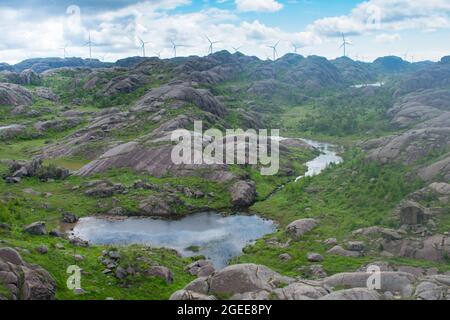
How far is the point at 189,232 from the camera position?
7381cm

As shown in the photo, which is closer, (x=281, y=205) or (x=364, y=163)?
(x=281, y=205)

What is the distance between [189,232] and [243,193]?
19.9 m

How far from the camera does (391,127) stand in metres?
169

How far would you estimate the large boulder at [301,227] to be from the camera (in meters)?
68.4

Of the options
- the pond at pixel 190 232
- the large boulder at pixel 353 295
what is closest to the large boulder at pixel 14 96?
the pond at pixel 190 232

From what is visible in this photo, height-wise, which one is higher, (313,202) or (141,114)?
(141,114)

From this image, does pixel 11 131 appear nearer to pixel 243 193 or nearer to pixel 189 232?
pixel 243 193

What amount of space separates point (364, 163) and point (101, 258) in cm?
6041

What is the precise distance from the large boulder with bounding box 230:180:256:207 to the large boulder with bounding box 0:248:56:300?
50.4 metres

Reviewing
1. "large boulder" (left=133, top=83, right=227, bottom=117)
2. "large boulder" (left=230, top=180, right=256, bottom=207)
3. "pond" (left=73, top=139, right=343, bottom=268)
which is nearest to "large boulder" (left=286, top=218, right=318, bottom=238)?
"pond" (left=73, top=139, right=343, bottom=268)

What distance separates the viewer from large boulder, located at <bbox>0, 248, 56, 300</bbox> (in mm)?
37625
